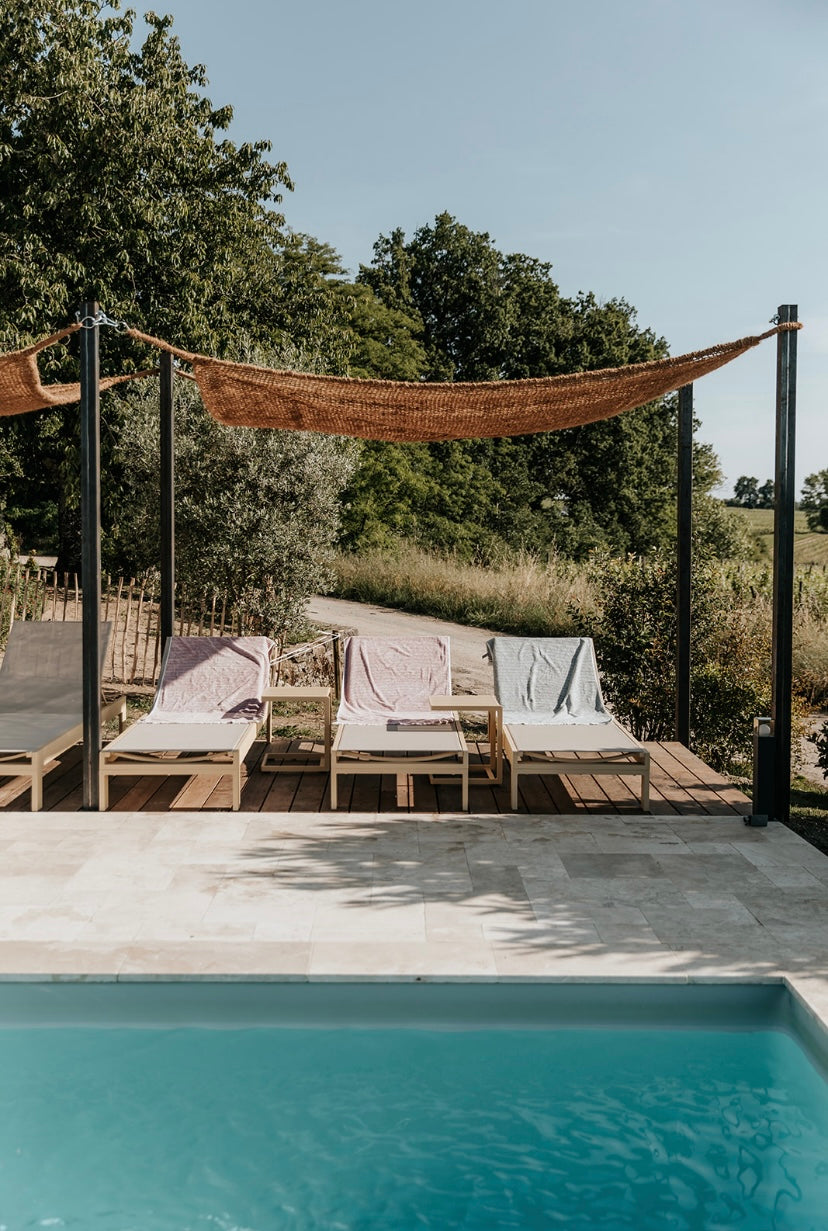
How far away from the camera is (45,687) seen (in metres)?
7.36

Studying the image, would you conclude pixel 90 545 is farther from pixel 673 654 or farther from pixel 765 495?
pixel 765 495

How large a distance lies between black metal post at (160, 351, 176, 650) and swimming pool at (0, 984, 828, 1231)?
411cm

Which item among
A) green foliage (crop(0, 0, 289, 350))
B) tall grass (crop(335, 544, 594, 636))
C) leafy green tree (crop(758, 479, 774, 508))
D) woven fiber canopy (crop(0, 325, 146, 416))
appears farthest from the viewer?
leafy green tree (crop(758, 479, 774, 508))

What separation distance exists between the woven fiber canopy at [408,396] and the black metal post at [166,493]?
0.75 m

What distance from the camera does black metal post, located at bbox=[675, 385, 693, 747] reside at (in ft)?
23.5

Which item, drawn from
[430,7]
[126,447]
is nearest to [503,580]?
[126,447]

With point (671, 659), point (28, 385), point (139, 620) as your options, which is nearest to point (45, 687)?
point (28, 385)

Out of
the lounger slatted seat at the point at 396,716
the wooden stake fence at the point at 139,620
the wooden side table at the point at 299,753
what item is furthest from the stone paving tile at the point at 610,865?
the wooden stake fence at the point at 139,620

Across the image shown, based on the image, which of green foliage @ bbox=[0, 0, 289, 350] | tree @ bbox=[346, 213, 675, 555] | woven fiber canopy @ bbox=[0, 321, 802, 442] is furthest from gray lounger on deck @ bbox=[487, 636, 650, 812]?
tree @ bbox=[346, 213, 675, 555]

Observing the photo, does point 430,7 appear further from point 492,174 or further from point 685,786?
point 492,174

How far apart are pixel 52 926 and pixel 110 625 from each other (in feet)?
10.9

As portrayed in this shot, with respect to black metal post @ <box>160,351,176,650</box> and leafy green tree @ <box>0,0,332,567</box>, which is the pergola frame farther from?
leafy green tree @ <box>0,0,332,567</box>

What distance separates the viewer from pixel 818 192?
20703 mm

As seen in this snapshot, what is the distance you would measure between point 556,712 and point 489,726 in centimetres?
50
